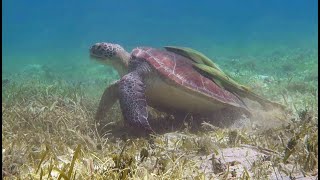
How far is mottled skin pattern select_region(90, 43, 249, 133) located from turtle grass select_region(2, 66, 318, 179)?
0.31 metres

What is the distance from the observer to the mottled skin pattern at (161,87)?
15.5ft

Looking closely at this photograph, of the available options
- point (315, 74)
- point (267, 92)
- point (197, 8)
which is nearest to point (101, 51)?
point (267, 92)

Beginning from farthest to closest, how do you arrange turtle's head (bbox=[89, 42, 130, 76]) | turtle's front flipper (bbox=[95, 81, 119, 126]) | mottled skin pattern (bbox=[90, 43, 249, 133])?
turtle's head (bbox=[89, 42, 130, 76])
turtle's front flipper (bbox=[95, 81, 119, 126])
mottled skin pattern (bbox=[90, 43, 249, 133])

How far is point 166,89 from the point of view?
16.1 ft

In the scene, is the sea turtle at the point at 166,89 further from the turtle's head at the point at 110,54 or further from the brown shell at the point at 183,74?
the turtle's head at the point at 110,54

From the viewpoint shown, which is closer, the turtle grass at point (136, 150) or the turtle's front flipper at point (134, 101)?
the turtle grass at point (136, 150)

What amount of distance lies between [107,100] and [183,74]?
1.13 m

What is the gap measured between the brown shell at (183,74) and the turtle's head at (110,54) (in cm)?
45

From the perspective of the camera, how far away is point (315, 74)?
1062 cm

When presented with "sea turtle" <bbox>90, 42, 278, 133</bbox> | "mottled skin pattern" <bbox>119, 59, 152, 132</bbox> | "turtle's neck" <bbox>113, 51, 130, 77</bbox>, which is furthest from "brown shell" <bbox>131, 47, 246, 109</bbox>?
"turtle's neck" <bbox>113, 51, 130, 77</bbox>

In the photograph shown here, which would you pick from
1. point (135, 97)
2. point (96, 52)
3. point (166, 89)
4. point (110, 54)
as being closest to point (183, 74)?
point (166, 89)

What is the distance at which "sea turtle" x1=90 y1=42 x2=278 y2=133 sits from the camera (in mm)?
4785

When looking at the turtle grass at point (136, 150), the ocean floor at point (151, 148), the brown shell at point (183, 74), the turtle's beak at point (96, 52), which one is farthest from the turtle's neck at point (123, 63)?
the turtle grass at point (136, 150)

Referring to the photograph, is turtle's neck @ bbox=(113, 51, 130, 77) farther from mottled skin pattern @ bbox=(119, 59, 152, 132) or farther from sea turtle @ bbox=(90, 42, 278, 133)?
mottled skin pattern @ bbox=(119, 59, 152, 132)
